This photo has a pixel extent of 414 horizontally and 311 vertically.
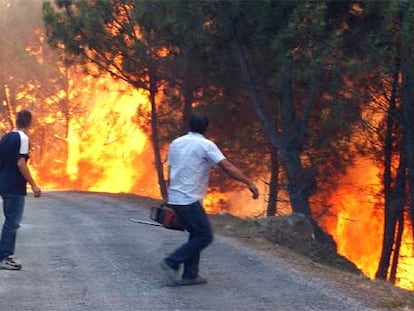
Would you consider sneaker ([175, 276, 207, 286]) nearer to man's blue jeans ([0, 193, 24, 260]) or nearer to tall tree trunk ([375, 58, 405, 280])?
man's blue jeans ([0, 193, 24, 260])

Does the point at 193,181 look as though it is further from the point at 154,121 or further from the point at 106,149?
the point at 106,149

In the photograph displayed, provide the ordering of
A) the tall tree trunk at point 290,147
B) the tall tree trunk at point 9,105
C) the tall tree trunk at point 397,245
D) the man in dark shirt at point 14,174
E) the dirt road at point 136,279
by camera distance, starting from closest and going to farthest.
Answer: the dirt road at point 136,279 → the man in dark shirt at point 14,174 → the tall tree trunk at point 290,147 → the tall tree trunk at point 397,245 → the tall tree trunk at point 9,105

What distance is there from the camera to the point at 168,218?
300 inches

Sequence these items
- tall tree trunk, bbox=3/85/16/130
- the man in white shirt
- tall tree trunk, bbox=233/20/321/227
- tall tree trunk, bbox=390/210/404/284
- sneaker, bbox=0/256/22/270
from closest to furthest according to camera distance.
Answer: the man in white shirt
sneaker, bbox=0/256/22/270
tall tree trunk, bbox=233/20/321/227
tall tree trunk, bbox=390/210/404/284
tall tree trunk, bbox=3/85/16/130

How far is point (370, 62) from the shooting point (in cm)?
1420

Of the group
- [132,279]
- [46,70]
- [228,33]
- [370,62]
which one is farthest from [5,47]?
[132,279]

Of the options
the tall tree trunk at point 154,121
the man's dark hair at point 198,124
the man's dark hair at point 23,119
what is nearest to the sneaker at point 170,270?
the man's dark hair at point 198,124

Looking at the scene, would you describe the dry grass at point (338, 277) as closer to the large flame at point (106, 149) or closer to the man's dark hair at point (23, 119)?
the man's dark hair at point (23, 119)

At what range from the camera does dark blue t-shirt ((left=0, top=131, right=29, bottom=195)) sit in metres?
8.20

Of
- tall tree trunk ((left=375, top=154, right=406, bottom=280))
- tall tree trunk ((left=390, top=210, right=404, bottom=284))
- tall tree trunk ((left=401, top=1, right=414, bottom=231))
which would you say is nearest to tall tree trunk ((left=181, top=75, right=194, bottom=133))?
tall tree trunk ((left=375, top=154, right=406, bottom=280))

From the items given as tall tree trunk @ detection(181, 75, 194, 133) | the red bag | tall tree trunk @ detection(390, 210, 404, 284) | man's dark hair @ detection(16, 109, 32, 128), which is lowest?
tall tree trunk @ detection(390, 210, 404, 284)

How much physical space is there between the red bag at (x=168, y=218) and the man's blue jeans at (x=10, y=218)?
1651 millimetres

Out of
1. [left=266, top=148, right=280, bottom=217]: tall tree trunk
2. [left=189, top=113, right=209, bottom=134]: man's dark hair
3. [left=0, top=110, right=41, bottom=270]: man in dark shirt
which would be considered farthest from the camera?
[left=266, top=148, right=280, bottom=217]: tall tree trunk

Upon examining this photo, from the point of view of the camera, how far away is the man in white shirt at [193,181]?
292 inches
